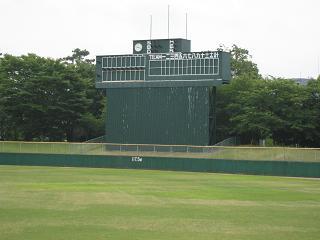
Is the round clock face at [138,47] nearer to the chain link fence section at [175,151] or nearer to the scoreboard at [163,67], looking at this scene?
the scoreboard at [163,67]

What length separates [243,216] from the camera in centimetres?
2028

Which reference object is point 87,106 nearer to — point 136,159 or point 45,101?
point 45,101

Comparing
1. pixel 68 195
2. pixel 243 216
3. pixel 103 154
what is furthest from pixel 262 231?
pixel 103 154

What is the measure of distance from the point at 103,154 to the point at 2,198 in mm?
28254

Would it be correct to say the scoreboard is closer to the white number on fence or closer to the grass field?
the white number on fence

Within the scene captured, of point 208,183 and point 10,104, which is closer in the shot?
point 208,183

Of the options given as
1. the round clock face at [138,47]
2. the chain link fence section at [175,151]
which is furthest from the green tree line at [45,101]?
the round clock face at [138,47]

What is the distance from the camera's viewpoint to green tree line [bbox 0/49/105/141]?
64875 millimetres

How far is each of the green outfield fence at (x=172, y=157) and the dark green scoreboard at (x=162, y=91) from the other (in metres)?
1.26

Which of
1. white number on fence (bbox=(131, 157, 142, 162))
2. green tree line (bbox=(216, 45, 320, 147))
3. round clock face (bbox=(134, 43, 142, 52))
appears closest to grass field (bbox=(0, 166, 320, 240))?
white number on fence (bbox=(131, 157, 142, 162))

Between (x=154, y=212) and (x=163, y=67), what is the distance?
3231 centimetres

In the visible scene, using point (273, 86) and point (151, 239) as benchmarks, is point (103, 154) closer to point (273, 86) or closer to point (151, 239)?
point (273, 86)

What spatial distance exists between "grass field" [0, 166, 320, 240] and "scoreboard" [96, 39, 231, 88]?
19.5 metres

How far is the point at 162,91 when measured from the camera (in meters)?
52.8
